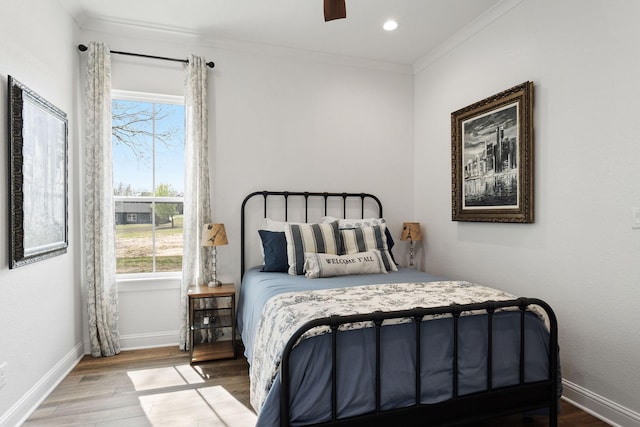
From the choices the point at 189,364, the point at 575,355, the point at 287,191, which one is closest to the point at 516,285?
the point at 575,355

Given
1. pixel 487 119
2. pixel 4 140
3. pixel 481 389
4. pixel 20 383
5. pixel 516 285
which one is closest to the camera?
pixel 481 389

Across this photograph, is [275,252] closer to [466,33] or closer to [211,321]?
[211,321]

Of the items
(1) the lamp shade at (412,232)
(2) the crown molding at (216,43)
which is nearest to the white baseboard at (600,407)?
(1) the lamp shade at (412,232)

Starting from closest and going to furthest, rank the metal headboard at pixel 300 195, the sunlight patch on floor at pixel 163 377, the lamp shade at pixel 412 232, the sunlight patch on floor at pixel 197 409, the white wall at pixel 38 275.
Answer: the white wall at pixel 38 275 < the sunlight patch on floor at pixel 197 409 < the sunlight patch on floor at pixel 163 377 < the metal headboard at pixel 300 195 < the lamp shade at pixel 412 232

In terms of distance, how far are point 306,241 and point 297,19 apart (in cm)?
191

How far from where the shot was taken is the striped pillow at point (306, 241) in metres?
3.00

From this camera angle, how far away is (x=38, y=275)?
2330mm

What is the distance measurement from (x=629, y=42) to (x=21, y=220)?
3591 millimetres

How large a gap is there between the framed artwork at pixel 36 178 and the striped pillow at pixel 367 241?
2.19m

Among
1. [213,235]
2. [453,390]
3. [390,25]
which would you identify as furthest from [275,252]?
[390,25]

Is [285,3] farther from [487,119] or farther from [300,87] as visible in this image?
[487,119]

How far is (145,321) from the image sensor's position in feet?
10.7

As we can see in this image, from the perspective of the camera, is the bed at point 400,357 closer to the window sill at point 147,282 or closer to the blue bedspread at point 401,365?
the blue bedspread at point 401,365

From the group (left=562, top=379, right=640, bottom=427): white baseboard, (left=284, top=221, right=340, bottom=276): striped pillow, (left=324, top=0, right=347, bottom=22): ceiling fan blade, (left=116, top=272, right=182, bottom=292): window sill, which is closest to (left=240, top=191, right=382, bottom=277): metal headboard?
(left=284, top=221, right=340, bottom=276): striped pillow
